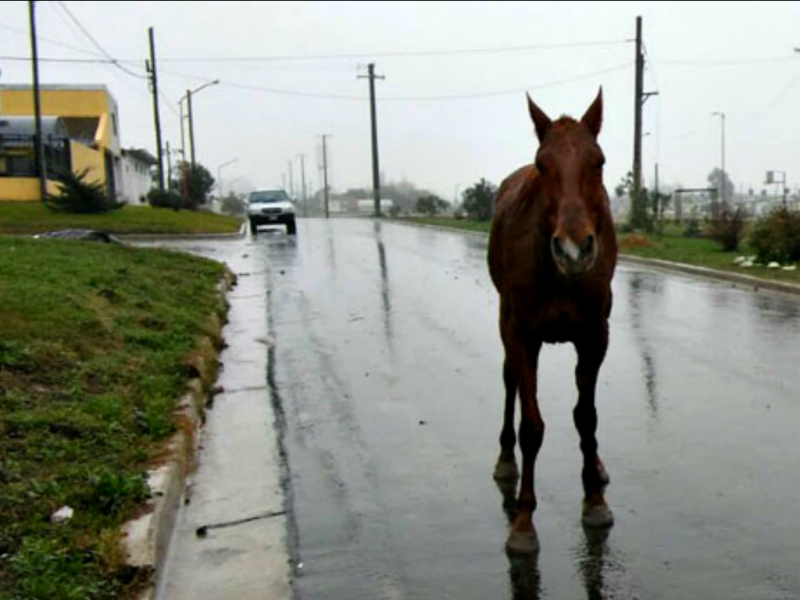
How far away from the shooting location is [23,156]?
132 ft

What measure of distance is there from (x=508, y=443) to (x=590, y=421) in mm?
813

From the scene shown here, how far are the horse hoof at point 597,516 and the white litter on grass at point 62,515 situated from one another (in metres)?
2.62

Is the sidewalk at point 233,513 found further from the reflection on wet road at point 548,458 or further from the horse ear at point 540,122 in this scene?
the horse ear at point 540,122

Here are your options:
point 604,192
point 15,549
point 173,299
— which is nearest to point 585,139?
point 604,192

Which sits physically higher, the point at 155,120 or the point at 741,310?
the point at 155,120

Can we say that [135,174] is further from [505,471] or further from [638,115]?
[505,471]

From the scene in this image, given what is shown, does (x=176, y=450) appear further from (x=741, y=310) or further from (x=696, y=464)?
(x=741, y=310)

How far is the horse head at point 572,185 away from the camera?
148 inches

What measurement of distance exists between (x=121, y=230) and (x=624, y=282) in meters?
18.8

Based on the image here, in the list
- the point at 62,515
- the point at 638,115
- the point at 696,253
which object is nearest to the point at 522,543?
the point at 62,515

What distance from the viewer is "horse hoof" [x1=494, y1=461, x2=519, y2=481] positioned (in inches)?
219

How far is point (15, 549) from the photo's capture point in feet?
13.7

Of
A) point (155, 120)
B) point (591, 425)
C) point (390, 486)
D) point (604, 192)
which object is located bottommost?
point (390, 486)

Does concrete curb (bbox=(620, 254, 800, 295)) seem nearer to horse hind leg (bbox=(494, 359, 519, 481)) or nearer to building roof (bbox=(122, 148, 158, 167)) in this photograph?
horse hind leg (bbox=(494, 359, 519, 481))
